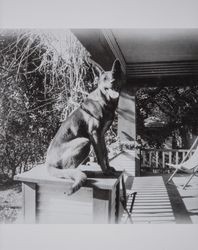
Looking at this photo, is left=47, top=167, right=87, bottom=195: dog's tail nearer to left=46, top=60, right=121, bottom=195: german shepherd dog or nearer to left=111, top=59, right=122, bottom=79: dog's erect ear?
left=46, top=60, right=121, bottom=195: german shepherd dog

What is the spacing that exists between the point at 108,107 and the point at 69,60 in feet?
2.72

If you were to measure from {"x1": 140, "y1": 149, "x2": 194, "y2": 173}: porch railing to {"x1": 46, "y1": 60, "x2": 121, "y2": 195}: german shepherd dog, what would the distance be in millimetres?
993

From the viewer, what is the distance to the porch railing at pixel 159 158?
2.86 meters

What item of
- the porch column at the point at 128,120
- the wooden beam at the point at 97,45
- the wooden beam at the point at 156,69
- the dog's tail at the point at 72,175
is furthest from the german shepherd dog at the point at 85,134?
the wooden beam at the point at 156,69

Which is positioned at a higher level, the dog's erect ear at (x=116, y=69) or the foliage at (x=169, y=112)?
the dog's erect ear at (x=116, y=69)

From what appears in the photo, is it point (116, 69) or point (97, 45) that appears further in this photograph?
point (97, 45)

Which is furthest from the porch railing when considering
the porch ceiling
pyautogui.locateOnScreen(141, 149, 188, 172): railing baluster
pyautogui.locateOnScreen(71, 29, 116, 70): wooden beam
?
pyautogui.locateOnScreen(71, 29, 116, 70): wooden beam

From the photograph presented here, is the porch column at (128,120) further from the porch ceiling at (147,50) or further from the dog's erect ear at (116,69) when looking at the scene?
the dog's erect ear at (116,69)

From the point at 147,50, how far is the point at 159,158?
1.11 m

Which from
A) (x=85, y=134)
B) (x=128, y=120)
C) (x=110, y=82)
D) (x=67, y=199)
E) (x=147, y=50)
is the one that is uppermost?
(x=147, y=50)

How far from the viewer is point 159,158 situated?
3.04 metres

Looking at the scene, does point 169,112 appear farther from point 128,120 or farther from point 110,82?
point 110,82

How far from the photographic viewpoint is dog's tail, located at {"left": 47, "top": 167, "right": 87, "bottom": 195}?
1.86 metres

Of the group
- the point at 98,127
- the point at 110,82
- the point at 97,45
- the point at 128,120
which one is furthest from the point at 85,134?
the point at 128,120
